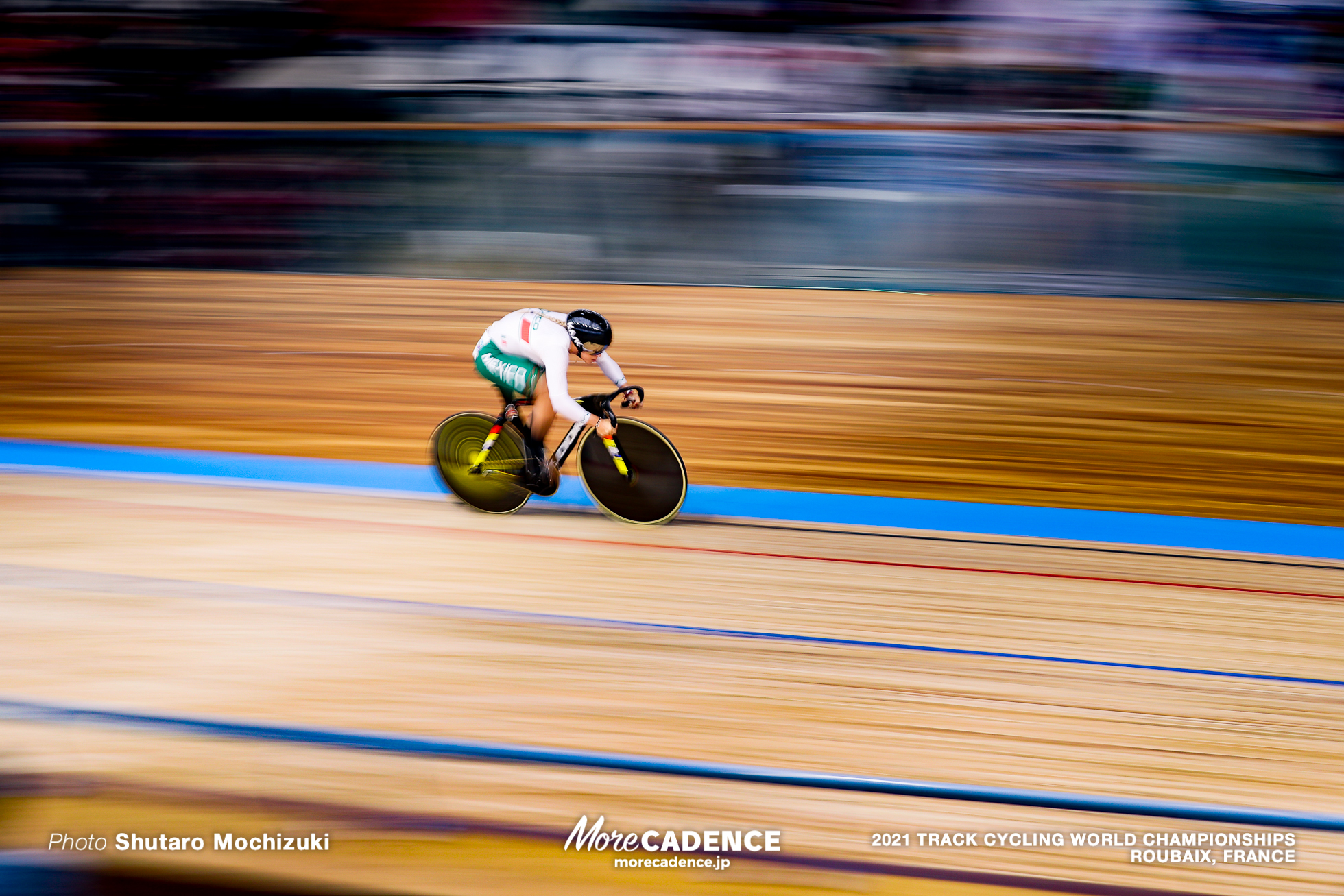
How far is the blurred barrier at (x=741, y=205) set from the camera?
595 cm

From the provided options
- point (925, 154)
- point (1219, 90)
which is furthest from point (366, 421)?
point (1219, 90)

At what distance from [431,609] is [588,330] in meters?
0.85

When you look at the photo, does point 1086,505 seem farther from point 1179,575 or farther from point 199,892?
point 199,892

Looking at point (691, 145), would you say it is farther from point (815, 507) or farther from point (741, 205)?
point (815, 507)

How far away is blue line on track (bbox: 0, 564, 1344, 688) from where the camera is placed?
7.67 feet

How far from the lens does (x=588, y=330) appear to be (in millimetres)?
2932

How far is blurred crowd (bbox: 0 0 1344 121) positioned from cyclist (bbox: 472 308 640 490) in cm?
585

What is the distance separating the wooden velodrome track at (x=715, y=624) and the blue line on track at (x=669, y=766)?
0.03m

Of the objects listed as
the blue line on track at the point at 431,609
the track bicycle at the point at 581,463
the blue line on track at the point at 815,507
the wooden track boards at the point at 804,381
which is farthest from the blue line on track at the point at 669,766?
the wooden track boards at the point at 804,381

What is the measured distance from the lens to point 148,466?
156 inches

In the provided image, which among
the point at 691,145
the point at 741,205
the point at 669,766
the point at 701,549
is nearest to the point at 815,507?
the point at 701,549

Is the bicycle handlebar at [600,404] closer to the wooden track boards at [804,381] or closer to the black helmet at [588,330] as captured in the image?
the black helmet at [588,330]

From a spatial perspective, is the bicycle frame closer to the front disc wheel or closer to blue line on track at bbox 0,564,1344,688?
the front disc wheel

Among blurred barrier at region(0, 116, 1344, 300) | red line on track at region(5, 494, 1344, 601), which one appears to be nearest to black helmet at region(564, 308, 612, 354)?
red line on track at region(5, 494, 1344, 601)
